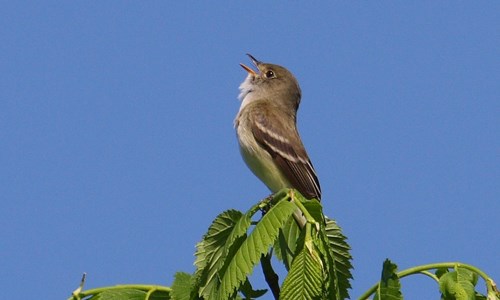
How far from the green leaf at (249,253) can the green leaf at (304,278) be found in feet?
0.64

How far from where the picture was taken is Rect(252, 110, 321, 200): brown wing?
7.88 meters

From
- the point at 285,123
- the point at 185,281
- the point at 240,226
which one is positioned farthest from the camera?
the point at 285,123

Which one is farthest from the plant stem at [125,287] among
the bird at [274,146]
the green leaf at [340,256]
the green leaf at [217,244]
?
the bird at [274,146]

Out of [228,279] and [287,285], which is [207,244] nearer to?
[228,279]

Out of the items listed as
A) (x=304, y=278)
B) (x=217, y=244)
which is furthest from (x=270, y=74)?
(x=304, y=278)

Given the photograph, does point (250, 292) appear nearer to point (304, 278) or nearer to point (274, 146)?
point (304, 278)

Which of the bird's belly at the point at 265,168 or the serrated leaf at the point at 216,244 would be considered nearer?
the serrated leaf at the point at 216,244

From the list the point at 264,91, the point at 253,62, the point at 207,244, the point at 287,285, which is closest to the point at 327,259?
the point at 287,285

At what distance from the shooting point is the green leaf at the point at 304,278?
124 inches

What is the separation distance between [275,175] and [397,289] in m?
4.28

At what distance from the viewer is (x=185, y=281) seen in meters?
3.86

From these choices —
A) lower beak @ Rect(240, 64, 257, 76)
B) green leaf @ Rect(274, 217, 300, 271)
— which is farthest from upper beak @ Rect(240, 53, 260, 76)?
green leaf @ Rect(274, 217, 300, 271)

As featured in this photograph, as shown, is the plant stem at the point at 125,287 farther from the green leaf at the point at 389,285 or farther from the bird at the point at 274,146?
the bird at the point at 274,146

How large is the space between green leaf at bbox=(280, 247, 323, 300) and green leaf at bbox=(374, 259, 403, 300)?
56 cm
